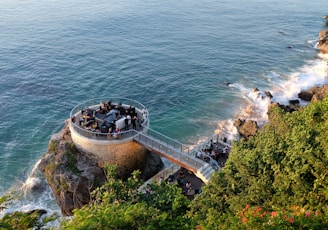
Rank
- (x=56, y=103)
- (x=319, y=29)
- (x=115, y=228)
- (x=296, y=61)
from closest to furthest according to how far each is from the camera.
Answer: (x=115, y=228)
(x=56, y=103)
(x=296, y=61)
(x=319, y=29)

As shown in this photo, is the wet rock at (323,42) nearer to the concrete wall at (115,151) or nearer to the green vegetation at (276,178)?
the concrete wall at (115,151)

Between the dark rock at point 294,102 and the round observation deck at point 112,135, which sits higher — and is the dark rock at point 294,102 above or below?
below

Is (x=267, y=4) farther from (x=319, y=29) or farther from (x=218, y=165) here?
(x=218, y=165)

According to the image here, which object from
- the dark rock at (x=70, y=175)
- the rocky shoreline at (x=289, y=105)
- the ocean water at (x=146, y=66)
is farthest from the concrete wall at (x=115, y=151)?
the rocky shoreline at (x=289, y=105)

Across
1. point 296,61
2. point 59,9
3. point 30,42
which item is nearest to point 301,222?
point 296,61

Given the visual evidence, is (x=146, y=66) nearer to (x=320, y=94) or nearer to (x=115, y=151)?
(x=320, y=94)

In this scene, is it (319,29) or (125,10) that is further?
(125,10)

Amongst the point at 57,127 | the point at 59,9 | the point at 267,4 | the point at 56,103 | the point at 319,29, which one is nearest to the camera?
the point at 57,127
